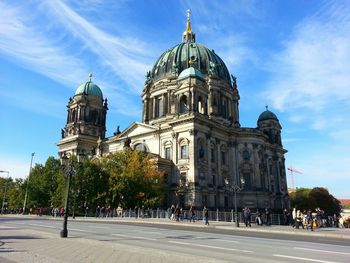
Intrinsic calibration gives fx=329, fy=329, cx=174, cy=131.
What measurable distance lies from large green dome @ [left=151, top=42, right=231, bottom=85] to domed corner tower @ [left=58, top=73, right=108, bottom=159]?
13484 mm

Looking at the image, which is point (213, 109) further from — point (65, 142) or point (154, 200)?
point (65, 142)

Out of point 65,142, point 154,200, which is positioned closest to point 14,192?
point 65,142

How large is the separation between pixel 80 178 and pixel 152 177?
33.1ft

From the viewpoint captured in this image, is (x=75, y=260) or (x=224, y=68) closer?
(x=75, y=260)

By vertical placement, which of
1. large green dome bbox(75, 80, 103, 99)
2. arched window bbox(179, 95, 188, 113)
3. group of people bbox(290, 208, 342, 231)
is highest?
large green dome bbox(75, 80, 103, 99)

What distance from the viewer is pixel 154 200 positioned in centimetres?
4409

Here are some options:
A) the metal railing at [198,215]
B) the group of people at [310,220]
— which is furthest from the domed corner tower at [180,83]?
the group of people at [310,220]

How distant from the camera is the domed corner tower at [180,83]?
206ft

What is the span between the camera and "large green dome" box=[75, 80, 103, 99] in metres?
69.7

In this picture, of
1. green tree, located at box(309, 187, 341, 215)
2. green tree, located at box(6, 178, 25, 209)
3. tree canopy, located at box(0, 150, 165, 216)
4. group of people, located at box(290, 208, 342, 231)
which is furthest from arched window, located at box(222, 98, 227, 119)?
green tree, located at box(309, 187, 341, 215)

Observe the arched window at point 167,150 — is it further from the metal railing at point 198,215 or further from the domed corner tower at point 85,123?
the domed corner tower at point 85,123

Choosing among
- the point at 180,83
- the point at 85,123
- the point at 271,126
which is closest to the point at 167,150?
the point at 180,83

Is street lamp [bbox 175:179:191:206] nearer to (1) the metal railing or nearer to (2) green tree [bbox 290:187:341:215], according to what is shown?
(1) the metal railing

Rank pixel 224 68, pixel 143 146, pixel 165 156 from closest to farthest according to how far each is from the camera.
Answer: pixel 165 156 → pixel 143 146 → pixel 224 68
